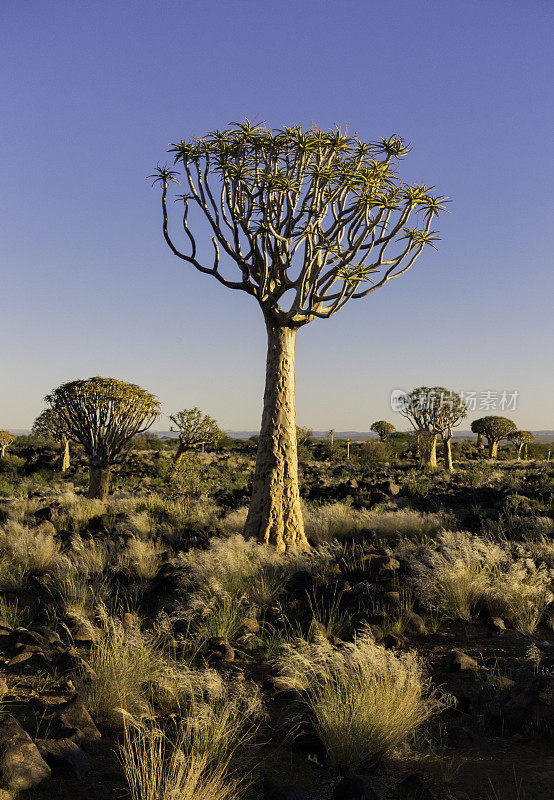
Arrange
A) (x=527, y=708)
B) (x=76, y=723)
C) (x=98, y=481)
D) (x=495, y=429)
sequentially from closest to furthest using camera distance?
(x=76, y=723), (x=527, y=708), (x=98, y=481), (x=495, y=429)

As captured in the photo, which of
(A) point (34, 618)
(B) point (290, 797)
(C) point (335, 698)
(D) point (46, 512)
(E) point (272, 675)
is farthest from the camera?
(D) point (46, 512)

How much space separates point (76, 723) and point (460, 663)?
3.05 m

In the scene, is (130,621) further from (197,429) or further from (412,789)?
(197,429)

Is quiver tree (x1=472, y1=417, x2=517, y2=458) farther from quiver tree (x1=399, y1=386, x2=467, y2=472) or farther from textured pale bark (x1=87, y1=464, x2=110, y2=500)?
textured pale bark (x1=87, y1=464, x2=110, y2=500)

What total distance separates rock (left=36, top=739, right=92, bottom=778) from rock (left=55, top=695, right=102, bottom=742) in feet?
0.63

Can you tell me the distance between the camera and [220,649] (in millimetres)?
5258

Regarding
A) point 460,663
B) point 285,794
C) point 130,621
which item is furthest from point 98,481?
point 285,794

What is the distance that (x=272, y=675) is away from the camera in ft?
15.8

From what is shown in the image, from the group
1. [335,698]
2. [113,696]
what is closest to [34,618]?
[113,696]

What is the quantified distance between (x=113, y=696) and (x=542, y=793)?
271 cm

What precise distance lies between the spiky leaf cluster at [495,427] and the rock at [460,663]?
1726 inches

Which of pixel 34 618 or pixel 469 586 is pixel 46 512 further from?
pixel 469 586

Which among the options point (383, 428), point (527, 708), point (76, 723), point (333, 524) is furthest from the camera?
point (383, 428)

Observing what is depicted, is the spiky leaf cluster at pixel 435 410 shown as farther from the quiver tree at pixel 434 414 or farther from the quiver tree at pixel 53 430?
the quiver tree at pixel 53 430
